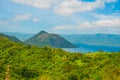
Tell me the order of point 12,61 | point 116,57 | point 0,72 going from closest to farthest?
1. point 0,72
2. point 116,57
3. point 12,61

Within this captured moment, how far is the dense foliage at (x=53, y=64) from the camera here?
8169 centimetres

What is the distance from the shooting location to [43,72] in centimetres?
9362

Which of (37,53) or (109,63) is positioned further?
(37,53)

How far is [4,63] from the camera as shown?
333 feet

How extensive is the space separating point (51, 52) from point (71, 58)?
1121cm

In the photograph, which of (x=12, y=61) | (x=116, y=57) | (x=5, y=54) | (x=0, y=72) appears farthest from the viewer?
(x=5, y=54)

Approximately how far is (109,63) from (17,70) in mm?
28167

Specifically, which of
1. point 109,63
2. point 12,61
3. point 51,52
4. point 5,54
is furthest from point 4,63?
point 109,63

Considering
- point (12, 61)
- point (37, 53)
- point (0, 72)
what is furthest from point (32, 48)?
point (0, 72)

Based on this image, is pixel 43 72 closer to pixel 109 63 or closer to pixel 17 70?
pixel 17 70

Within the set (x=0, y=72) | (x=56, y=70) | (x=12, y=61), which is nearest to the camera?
(x=0, y=72)

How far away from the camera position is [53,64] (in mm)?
98688

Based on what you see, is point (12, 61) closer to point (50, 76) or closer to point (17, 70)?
point (17, 70)

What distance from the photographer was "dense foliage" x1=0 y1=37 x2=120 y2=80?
81.7 m
